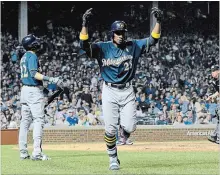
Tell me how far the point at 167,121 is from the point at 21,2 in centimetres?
1074

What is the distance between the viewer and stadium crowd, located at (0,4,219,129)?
20.5 m

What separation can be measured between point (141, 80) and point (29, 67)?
15344 millimetres

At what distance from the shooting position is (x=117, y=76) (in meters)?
8.67

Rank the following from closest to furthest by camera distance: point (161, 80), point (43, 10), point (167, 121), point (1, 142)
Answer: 1. point (1, 142)
2. point (167, 121)
3. point (161, 80)
4. point (43, 10)

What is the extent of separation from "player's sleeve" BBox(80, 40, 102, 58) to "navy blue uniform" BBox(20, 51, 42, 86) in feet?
4.99

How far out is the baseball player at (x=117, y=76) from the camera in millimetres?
8609

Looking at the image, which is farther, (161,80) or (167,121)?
(161,80)

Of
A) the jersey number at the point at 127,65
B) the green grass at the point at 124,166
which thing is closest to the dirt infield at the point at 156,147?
the green grass at the point at 124,166

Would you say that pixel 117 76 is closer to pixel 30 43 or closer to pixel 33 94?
pixel 33 94

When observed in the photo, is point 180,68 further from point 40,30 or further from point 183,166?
point 183,166

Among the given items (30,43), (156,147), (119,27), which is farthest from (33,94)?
(156,147)

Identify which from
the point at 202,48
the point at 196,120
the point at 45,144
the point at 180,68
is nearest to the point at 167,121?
the point at 196,120

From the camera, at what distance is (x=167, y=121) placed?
2073cm

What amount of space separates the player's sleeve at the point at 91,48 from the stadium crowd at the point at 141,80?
10002 mm
